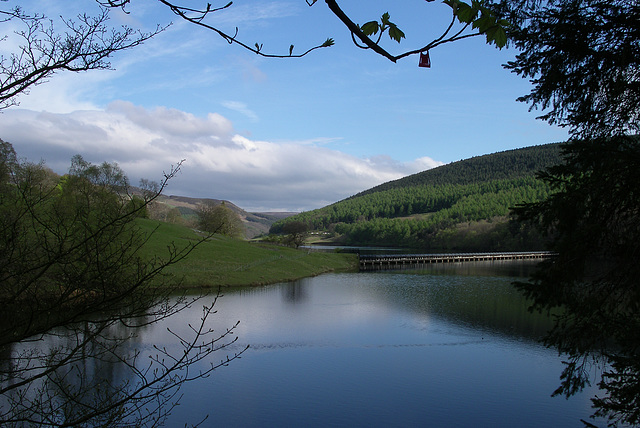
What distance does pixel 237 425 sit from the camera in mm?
13320

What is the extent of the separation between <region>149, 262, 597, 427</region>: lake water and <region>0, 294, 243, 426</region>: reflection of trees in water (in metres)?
1.91

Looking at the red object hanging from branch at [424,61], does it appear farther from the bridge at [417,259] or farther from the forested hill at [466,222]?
the forested hill at [466,222]

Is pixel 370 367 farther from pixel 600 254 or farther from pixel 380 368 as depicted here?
pixel 600 254

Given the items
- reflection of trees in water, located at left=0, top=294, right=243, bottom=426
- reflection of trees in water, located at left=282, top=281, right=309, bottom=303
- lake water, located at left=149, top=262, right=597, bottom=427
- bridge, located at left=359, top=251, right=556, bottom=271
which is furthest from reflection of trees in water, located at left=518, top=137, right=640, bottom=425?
bridge, located at left=359, top=251, right=556, bottom=271

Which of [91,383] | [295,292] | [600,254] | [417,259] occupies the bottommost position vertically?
[295,292]

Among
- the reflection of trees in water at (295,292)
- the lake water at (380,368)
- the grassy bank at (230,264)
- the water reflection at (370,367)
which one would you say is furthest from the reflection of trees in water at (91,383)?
the grassy bank at (230,264)

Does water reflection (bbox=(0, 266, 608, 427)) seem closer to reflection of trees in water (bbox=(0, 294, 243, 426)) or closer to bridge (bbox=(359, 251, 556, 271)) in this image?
reflection of trees in water (bbox=(0, 294, 243, 426))

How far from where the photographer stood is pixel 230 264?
46.5m

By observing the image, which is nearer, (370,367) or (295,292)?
(370,367)

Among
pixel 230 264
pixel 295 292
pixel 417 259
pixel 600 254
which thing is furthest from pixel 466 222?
pixel 600 254

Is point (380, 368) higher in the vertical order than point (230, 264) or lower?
lower

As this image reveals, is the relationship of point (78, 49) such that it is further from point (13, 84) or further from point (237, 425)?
point (237, 425)

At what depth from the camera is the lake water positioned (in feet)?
46.1

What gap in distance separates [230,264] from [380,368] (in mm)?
30542
